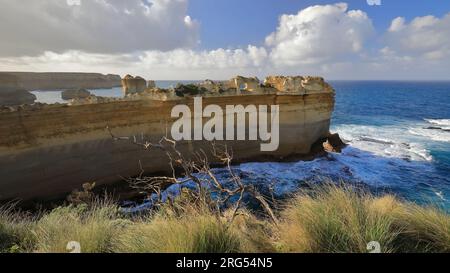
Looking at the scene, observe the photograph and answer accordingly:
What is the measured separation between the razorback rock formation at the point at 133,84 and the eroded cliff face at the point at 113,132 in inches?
32.2

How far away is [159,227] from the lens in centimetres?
272

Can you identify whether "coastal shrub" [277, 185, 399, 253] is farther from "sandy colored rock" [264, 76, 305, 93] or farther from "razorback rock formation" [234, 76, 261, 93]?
"sandy colored rock" [264, 76, 305, 93]

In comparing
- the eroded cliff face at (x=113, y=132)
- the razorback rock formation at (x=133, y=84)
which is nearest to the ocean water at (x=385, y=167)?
the eroded cliff face at (x=113, y=132)

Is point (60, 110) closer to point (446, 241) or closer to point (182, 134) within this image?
point (182, 134)

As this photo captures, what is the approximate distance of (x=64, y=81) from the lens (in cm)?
5388

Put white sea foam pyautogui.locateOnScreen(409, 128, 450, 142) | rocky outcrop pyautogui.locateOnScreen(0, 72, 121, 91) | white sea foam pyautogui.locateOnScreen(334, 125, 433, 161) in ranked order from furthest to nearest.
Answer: rocky outcrop pyautogui.locateOnScreen(0, 72, 121, 91)
white sea foam pyautogui.locateOnScreen(409, 128, 450, 142)
white sea foam pyautogui.locateOnScreen(334, 125, 433, 161)

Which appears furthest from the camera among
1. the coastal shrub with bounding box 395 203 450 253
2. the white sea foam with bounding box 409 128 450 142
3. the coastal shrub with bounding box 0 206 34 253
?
the white sea foam with bounding box 409 128 450 142

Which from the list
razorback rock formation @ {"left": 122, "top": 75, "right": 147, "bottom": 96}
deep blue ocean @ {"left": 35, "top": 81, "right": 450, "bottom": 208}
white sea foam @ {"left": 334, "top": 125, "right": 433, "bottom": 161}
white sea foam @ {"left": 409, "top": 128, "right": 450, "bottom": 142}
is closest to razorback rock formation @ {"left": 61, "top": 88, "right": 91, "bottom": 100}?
deep blue ocean @ {"left": 35, "top": 81, "right": 450, "bottom": 208}

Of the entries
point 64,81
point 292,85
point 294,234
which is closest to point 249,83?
point 292,85

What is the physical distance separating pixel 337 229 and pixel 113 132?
10598 millimetres

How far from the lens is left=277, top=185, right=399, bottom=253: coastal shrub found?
8.18 feet

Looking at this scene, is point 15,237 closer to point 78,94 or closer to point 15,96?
point 78,94

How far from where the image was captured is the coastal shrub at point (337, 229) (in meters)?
2.49

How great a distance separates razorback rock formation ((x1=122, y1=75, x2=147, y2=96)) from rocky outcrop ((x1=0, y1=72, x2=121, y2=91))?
38.2 metres
